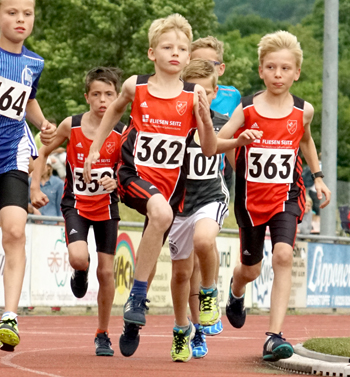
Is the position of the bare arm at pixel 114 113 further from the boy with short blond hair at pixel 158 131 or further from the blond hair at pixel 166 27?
the blond hair at pixel 166 27

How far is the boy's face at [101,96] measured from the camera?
8.45 m

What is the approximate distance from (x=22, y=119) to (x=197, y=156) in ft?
5.74

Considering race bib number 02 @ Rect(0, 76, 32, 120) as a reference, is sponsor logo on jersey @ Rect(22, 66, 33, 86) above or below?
above

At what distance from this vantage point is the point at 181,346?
24.7ft

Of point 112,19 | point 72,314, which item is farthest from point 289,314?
point 112,19

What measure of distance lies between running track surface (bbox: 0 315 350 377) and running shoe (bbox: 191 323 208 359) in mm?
67

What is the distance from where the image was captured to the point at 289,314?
17609 millimetres

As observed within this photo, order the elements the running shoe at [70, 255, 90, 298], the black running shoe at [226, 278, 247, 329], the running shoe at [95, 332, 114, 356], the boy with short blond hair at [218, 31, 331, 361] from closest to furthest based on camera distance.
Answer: the boy with short blond hair at [218, 31, 331, 361] < the running shoe at [95, 332, 114, 356] < the running shoe at [70, 255, 90, 298] < the black running shoe at [226, 278, 247, 329]

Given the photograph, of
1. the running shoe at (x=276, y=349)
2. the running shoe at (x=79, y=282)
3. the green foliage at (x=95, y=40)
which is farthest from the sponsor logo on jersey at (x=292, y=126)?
the green foliage at (x=95, y=40)

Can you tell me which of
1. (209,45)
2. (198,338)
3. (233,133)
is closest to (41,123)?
(233,133)

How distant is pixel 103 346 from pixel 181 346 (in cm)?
82

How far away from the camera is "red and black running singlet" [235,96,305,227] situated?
7.63 metres

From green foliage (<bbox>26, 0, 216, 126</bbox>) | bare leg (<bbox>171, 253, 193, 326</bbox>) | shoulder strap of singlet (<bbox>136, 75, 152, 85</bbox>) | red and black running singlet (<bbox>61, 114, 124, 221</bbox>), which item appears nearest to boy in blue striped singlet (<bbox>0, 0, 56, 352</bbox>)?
shoulder strap of singlet (<bbox>136, 75, 152, 85</bbox>)

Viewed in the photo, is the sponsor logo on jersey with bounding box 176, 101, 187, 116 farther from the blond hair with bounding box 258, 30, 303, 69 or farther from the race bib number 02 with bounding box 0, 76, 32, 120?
the race bib number 02 with bounding box 0, 76, 32, 120
